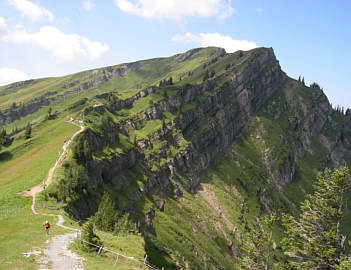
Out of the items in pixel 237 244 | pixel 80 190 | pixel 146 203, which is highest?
pixel 80 190

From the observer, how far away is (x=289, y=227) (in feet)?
130

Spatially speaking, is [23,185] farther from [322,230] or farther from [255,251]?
[322,230]

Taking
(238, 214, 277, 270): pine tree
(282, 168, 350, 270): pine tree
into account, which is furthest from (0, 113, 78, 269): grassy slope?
(238, 214, 277, 270): pine tree

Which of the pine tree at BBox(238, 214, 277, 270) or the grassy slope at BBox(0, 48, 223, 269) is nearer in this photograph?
the grassy slope at BBox(0, 48, 223, 269)

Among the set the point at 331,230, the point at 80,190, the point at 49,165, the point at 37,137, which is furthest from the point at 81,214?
the point at 37,137

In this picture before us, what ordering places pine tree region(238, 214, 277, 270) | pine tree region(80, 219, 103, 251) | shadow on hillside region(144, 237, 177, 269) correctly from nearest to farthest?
pine tree region(80, 219, 103, 251)
pine tree region(238, 214, 277, 270)
shadow on hillside region(144, 237, 177, 269)

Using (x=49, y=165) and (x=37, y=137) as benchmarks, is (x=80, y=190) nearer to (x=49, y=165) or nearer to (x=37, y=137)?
(x=49, y=165)

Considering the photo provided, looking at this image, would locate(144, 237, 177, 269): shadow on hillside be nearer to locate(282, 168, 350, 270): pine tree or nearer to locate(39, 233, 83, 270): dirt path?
locate(39, 233, 83, 270): dirt path

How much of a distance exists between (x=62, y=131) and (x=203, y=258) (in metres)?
103

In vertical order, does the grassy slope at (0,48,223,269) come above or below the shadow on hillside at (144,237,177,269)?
above

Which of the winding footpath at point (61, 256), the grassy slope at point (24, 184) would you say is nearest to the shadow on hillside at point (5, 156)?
the grassy slope at point (24, 184)

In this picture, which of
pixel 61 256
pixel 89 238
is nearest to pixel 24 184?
pixel 89 238

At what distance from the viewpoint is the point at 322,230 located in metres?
36.5

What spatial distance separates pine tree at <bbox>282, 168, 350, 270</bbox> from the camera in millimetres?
34000
